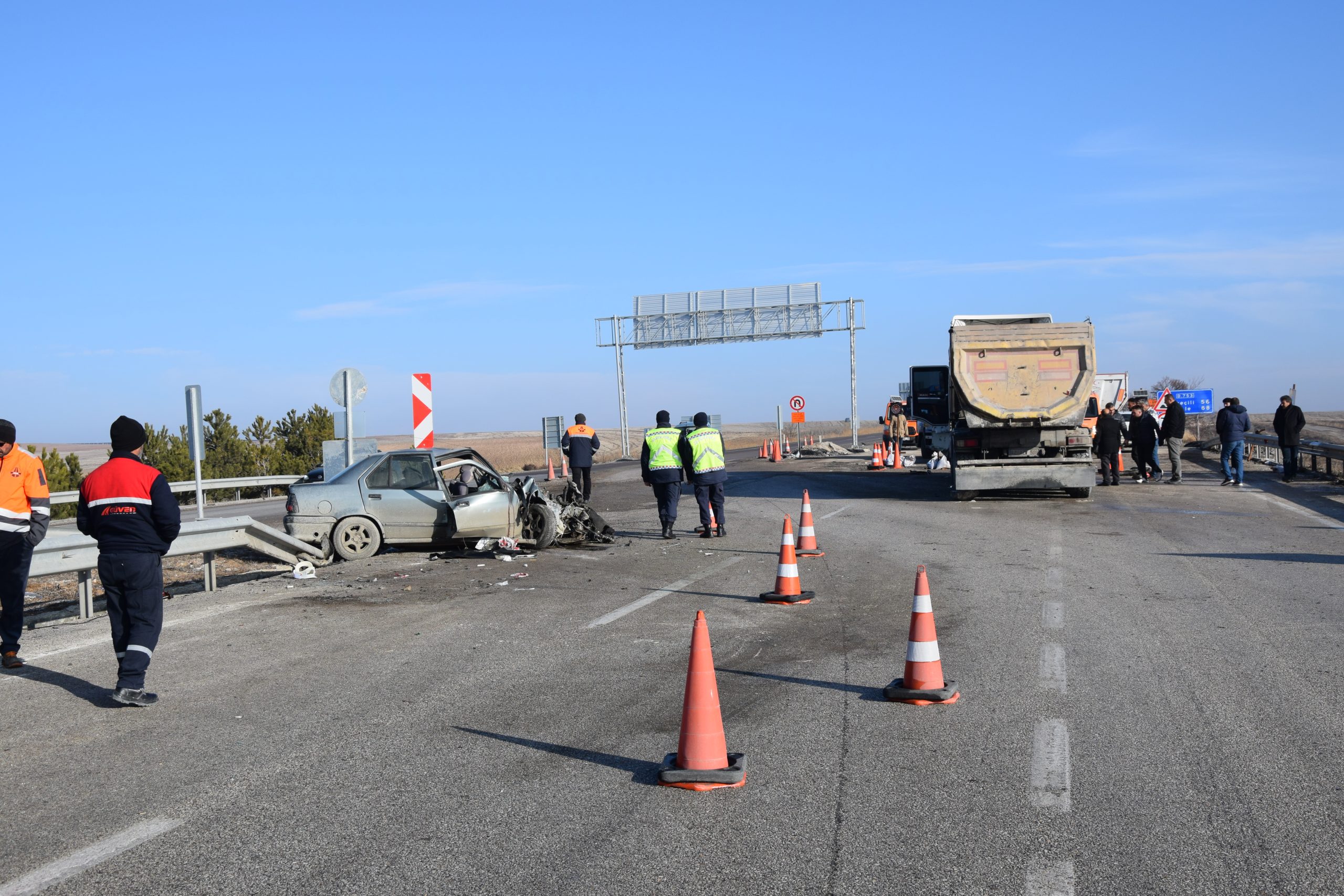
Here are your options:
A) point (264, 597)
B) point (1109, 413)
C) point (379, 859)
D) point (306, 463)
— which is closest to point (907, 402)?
point (1109, 413)

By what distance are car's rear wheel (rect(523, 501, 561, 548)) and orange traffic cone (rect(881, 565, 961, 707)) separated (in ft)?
27.8

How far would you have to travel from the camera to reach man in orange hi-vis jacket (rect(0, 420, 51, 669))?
7.93 meters

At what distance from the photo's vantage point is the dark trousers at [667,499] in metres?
16.3

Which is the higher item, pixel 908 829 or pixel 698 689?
pixel 698 689

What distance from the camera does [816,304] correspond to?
163ft

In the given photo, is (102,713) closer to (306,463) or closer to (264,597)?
(264,597)

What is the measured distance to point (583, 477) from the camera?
2239cm

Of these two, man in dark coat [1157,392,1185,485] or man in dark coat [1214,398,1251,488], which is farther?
man in dark coat [1157,392,1185,485]

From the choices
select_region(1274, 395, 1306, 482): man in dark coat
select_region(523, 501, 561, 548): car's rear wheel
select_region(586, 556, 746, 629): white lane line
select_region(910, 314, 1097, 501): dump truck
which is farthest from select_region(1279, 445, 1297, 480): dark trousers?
select_region(523, 501, 561, 548): car's rear wheel

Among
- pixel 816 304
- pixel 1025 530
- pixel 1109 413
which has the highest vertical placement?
pixel 816 304

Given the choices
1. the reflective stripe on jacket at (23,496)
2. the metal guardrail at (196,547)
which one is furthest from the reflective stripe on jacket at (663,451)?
the reflective stripe on jacket at (23,496)

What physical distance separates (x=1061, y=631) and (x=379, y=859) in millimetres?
6109

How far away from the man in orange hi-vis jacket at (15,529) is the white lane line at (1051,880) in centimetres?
686

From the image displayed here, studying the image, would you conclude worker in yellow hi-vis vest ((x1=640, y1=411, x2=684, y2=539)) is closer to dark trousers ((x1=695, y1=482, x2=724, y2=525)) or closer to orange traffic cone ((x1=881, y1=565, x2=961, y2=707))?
dark trousers ((x1=695, y1=482, x2=724, y2=525))
